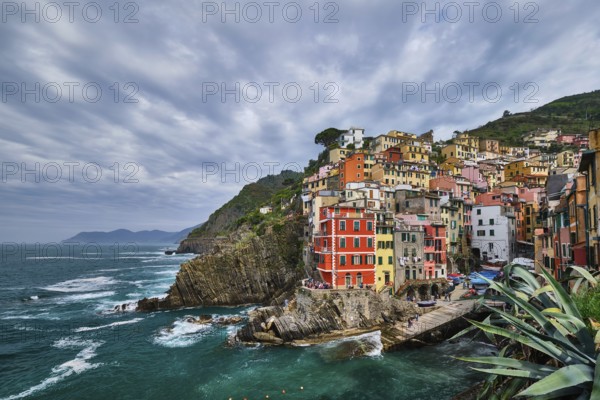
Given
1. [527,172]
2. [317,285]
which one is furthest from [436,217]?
[527,172]

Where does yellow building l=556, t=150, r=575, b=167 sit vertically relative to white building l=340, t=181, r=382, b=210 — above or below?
above

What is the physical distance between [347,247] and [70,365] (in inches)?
1331

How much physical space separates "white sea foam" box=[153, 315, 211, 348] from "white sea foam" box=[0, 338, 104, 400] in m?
6.97

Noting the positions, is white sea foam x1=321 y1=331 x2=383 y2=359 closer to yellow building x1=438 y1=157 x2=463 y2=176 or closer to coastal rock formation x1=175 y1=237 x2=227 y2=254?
yellow building x1=438 y1=157 x2=463 y2=176

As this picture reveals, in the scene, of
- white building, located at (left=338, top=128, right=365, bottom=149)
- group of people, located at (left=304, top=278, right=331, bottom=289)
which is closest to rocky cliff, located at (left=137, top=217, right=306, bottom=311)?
group of people, located at (left=304, top=278, right=331, bottom=289)

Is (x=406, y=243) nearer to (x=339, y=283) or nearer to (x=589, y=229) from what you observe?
(x=339, y=283)

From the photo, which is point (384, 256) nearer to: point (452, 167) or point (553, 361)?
point (553, 361)

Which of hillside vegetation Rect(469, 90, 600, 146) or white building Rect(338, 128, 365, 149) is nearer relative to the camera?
white building Rect(338, 128, 365, 149)

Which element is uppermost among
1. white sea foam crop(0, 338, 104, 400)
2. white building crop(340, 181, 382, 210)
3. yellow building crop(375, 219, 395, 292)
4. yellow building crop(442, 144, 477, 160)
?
yellow building crop(442, 144, 477, 160)

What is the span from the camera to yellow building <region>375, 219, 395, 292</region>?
4678 centimetres

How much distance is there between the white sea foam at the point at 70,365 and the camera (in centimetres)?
2972

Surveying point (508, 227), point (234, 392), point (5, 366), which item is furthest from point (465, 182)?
point (5, 366)

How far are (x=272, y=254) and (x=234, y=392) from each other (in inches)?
1411

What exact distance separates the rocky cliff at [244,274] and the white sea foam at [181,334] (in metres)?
11.4
